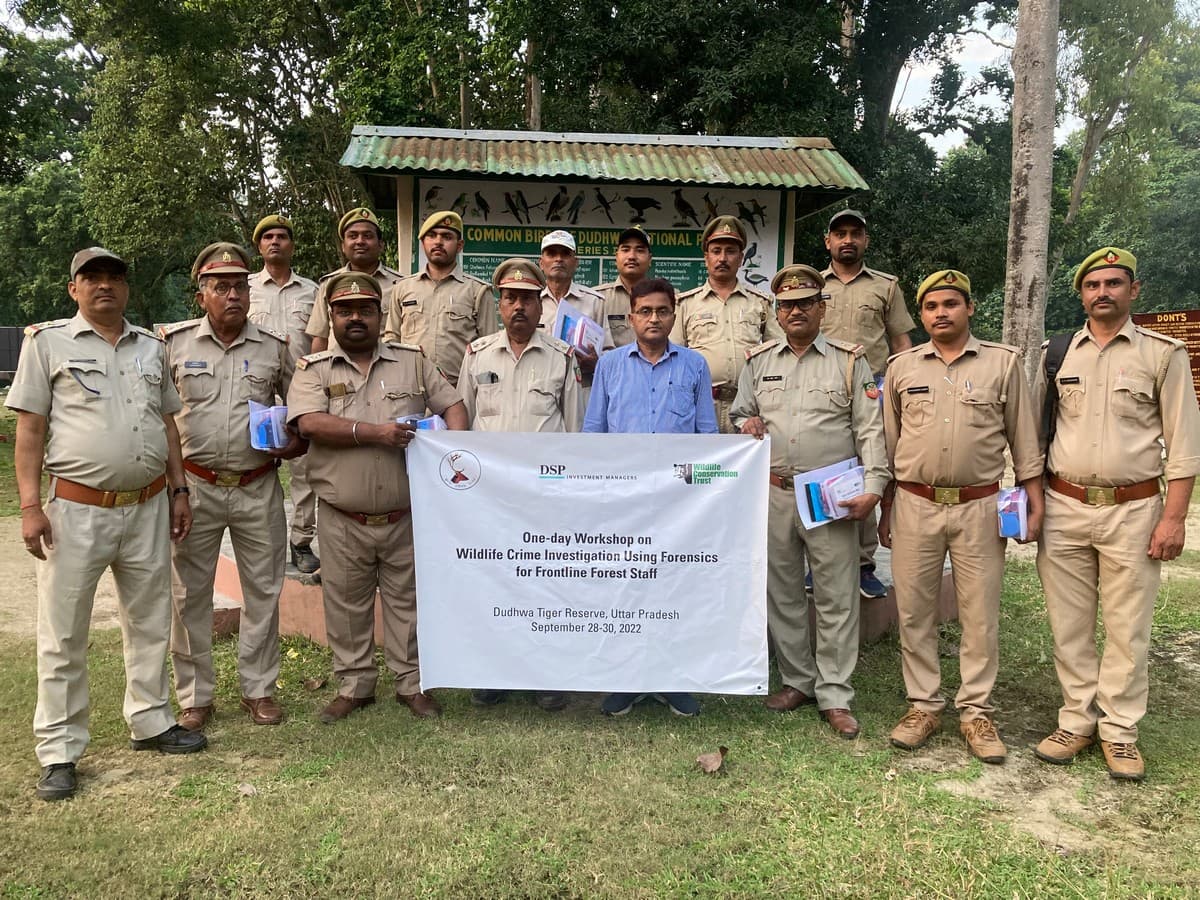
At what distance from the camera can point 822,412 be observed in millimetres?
4031

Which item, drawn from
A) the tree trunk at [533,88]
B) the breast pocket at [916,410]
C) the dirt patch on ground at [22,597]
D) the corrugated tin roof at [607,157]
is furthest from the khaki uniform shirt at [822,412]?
the tree trunk at [533,88]

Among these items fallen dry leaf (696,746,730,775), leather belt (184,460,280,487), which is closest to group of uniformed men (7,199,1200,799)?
leather belt (184,460,280,487)

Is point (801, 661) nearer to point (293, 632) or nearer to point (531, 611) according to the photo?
point (531, 611)

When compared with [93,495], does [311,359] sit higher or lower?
higher

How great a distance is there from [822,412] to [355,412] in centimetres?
210

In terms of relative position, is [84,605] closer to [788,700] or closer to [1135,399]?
[788,700]

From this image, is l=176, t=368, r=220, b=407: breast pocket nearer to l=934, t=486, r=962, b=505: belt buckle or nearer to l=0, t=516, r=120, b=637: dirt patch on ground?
l=0, t=516, r=120, b=637: dirt patch on ground

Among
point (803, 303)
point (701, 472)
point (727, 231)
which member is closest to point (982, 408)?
point (803, 303)

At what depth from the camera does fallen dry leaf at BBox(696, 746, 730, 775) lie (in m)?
3.57

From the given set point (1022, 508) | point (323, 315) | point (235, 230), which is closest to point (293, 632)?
point (323, 315)

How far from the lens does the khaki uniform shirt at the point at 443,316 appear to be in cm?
509

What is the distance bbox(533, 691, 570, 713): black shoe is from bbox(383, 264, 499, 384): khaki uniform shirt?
6.05 feet

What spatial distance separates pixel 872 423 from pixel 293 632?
11.7 ft

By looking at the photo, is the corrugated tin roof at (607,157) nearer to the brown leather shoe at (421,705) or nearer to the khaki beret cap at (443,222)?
the khaki beret cap at (443,222)
